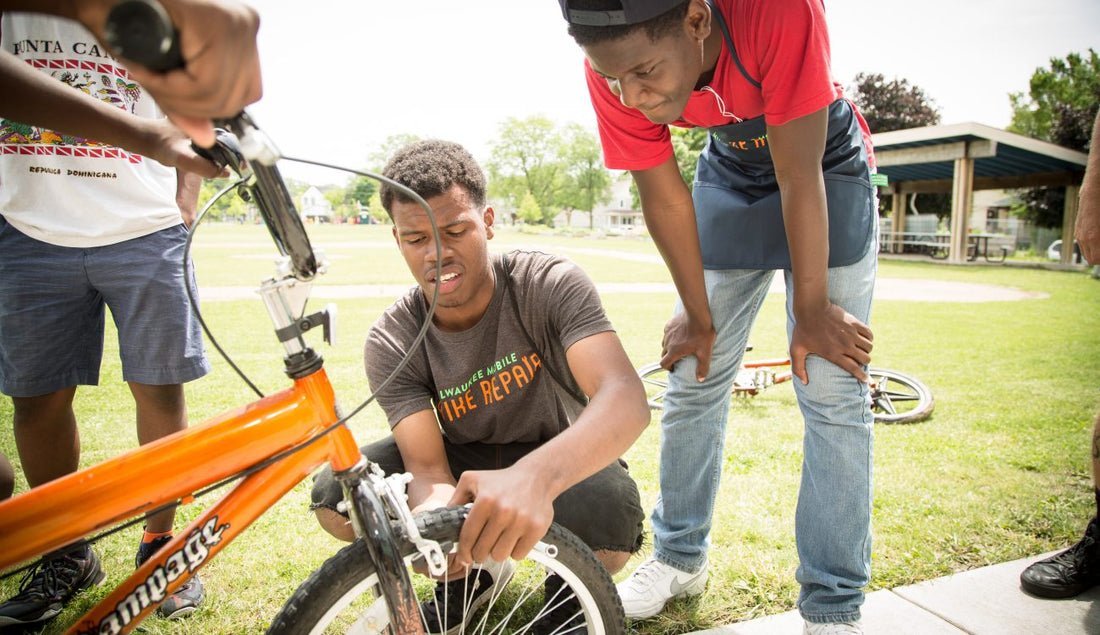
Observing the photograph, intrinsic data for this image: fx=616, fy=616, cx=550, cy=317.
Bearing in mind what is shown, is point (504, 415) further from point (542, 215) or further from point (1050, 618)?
point (542, 215)

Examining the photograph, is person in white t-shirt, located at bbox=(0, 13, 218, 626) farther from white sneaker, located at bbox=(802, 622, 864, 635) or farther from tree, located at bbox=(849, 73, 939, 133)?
tree, located at bbox=(849, 73, 939, 133)

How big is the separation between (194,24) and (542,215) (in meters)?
75.9

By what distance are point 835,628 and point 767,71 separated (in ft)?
5.40

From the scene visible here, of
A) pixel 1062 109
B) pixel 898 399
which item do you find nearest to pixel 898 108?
pixel 1062 109

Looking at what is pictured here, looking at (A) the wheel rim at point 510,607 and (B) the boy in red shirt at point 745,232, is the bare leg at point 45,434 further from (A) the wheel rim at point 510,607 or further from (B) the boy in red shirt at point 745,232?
(B) the boy in red shirt at point 745,232

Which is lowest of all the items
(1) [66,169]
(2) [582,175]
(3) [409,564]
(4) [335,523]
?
(4) [335,523]

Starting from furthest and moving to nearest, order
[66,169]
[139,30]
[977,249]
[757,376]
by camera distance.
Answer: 1. [977,249]
2. [757,376]
3. [66,169]
4. [139,30]

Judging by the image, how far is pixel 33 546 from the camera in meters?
1.11

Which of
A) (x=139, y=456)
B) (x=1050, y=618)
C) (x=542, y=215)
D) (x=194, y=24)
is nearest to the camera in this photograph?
(x=194, y=24)

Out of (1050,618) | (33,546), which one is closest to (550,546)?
(33,546)

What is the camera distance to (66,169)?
220cm

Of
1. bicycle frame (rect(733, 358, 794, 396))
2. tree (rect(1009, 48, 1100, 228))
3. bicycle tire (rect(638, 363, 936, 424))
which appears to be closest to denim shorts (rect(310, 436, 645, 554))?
bicycle tire (rect(638, 363, 936, 424))

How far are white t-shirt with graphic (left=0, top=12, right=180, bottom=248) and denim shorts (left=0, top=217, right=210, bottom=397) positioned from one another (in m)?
0.07

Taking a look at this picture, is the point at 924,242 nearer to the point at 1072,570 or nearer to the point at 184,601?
the point at 1072,570
